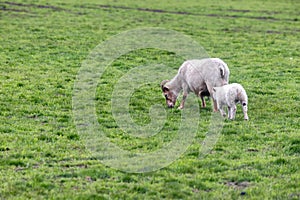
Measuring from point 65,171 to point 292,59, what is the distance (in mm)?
16281

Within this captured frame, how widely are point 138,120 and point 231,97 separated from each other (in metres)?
2.48

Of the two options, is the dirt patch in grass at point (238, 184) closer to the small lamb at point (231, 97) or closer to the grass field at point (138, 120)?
the grass field at point (138, 120)

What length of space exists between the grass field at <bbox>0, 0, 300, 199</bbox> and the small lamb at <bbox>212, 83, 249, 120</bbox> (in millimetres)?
391

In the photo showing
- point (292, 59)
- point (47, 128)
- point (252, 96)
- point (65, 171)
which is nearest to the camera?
point (65, 171)

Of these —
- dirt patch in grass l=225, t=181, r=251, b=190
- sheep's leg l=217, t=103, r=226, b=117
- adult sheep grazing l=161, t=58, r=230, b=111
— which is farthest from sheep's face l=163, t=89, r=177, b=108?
dirt patch in grass l=225, t=181, r=251, b=190

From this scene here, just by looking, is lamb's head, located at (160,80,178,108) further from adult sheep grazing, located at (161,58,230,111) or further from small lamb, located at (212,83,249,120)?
small lamb, located at (212,83,249,120)

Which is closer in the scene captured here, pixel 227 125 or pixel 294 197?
pixel 294 197

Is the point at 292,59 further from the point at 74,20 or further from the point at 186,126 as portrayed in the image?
the point at 74,20

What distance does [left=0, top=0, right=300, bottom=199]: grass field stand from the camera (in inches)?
388

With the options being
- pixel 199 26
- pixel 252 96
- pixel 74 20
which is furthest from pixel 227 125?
pixel 74 20

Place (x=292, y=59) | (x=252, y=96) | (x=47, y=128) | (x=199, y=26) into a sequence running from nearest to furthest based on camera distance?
(x=47, y=128) < (x=252, y=96) < (x=292, y=59) < (x=199, y=26)

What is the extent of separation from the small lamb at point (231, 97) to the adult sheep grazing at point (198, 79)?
0.71m

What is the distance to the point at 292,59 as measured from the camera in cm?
2447

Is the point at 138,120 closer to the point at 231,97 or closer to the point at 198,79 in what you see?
the point at 198,79
